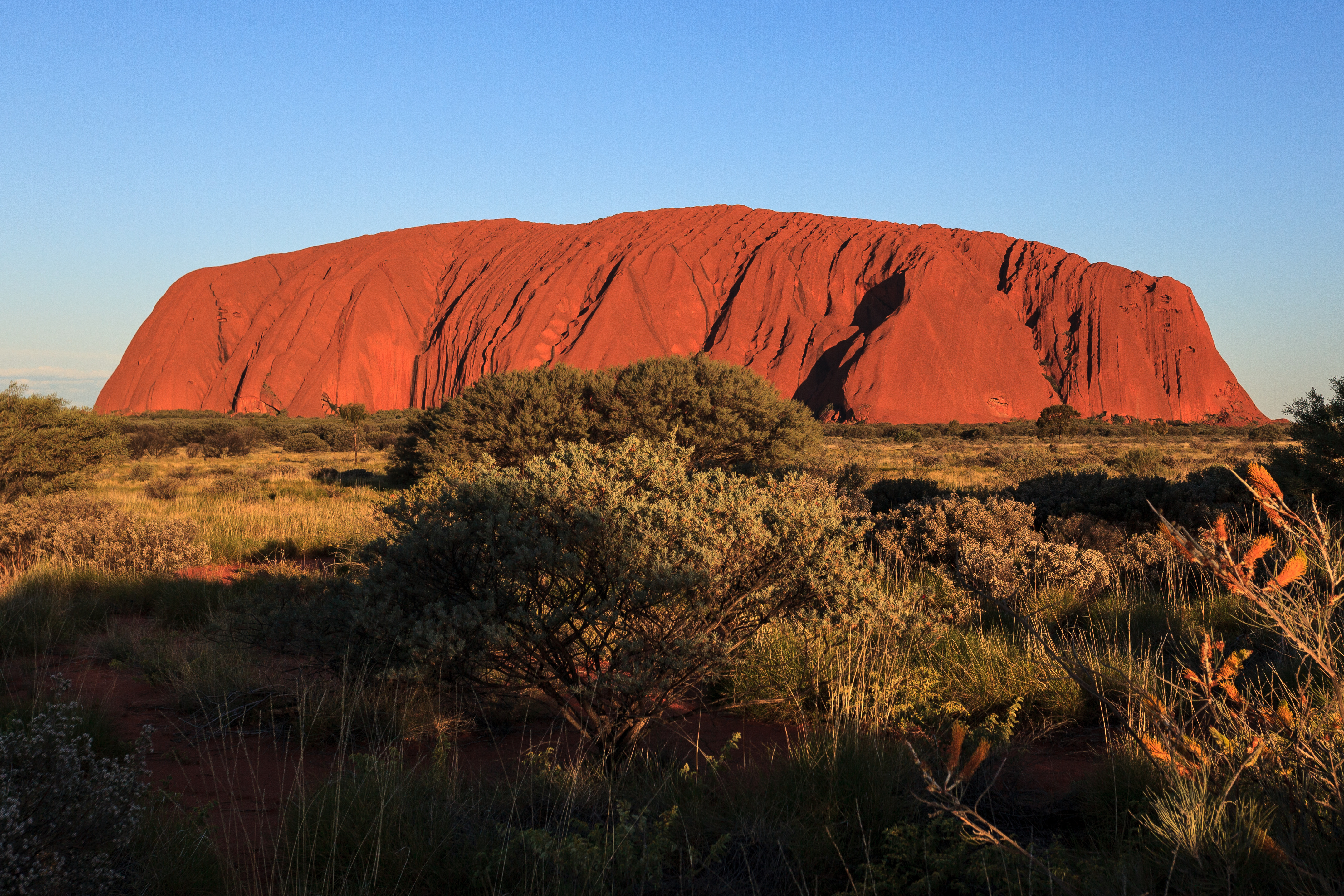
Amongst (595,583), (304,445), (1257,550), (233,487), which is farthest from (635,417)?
(304,445)

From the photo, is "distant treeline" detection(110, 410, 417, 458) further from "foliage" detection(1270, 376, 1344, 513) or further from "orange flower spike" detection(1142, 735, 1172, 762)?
"orange flower spike" detection(1142, 735, 1172, 762)

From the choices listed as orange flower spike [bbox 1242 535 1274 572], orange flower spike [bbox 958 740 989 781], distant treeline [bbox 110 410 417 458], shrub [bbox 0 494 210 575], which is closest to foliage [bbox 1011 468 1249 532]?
orange flower spike [bbox 1242 535 1274 572]

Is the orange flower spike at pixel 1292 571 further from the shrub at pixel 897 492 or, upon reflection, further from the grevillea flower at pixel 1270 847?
the shrub at pixel 897 492

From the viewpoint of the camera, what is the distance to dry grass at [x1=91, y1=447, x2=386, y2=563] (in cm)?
1012

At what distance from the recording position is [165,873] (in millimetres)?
2359

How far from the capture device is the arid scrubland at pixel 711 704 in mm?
2176

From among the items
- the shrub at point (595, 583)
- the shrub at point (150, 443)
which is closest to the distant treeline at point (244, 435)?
the shrub at point (150, 443)

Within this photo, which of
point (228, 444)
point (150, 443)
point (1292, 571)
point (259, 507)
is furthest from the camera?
point (228, 444)

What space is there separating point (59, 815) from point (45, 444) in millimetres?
14492

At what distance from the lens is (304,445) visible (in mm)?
37031

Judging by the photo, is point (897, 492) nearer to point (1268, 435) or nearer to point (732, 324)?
point (1268, 435)

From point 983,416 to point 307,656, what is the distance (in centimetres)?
6973

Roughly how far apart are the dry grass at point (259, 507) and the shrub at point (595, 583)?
16.6 ft

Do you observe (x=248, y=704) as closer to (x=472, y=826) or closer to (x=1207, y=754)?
(x=472, y=826)
